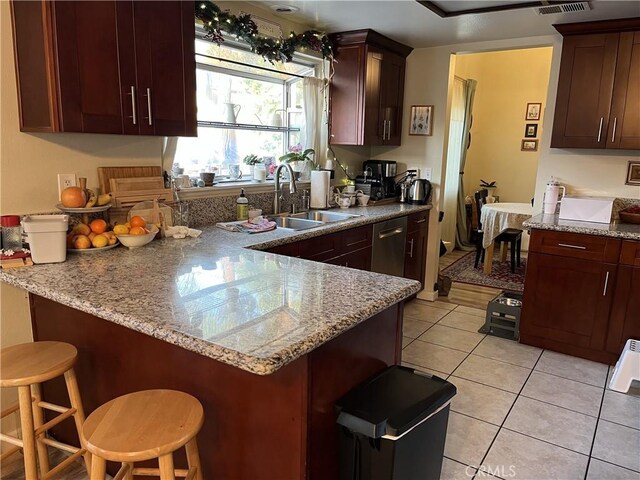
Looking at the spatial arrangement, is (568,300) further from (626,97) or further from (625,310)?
(626,97)

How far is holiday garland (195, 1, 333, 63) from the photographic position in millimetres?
2760

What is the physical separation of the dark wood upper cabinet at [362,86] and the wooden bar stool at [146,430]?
9.76ft

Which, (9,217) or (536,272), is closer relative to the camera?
(9,217)

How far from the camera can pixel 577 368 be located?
314 centimetres

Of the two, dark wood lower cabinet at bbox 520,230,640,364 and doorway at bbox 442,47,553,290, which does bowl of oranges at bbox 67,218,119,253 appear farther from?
doorway at bbox 442,47,553,290

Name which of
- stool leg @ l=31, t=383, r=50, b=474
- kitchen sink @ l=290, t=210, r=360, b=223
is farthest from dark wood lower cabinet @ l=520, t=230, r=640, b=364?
stool leg @ l=31, t=383, r=50, b=474

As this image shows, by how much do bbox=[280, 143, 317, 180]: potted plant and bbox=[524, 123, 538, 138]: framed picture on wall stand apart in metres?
4.31

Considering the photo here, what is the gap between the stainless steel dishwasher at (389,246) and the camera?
3627 millimetres

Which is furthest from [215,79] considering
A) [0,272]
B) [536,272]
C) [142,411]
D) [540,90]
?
[540,90]

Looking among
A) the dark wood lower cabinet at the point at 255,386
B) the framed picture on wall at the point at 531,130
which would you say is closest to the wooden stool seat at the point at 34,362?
the dark wood lower cabinet at the point at 255,386

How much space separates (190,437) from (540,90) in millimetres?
6938

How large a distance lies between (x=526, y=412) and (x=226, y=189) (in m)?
2.28

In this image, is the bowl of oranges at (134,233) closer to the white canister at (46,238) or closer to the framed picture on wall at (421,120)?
the white canister at (46,238)

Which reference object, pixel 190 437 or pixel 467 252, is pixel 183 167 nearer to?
pixel 190 437
